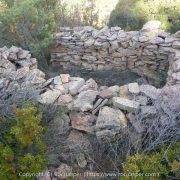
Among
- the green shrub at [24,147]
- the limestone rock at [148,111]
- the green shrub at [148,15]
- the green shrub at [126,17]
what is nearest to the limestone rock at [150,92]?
the limestone rock at [148,111]

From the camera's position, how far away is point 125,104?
171 inches

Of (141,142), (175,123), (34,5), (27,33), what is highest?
(34,5)

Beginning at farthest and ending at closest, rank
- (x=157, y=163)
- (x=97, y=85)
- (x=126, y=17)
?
(x=126, y=17), (x=97, y=85), (x=157, y=163)

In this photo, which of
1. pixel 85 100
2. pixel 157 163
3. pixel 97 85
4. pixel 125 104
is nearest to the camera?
pixel 157 163

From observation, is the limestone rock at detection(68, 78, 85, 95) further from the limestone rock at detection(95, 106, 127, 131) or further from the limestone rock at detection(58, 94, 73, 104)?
the limestone rock at detection(95, 106, 127, 131)

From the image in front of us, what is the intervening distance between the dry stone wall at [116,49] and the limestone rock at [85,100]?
6.39 feet

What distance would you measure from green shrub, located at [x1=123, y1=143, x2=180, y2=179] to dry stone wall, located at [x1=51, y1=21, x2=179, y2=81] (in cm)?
279

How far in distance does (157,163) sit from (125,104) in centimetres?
103

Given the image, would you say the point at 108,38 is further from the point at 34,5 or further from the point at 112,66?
the point at 34,5

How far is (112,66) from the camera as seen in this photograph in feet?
21.9

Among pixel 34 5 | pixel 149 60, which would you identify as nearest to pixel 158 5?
pixel 149 60

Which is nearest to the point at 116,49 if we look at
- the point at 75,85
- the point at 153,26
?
the point at 153,26

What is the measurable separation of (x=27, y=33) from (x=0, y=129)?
9.19ft

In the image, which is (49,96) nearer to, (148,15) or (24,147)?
(24,147)
